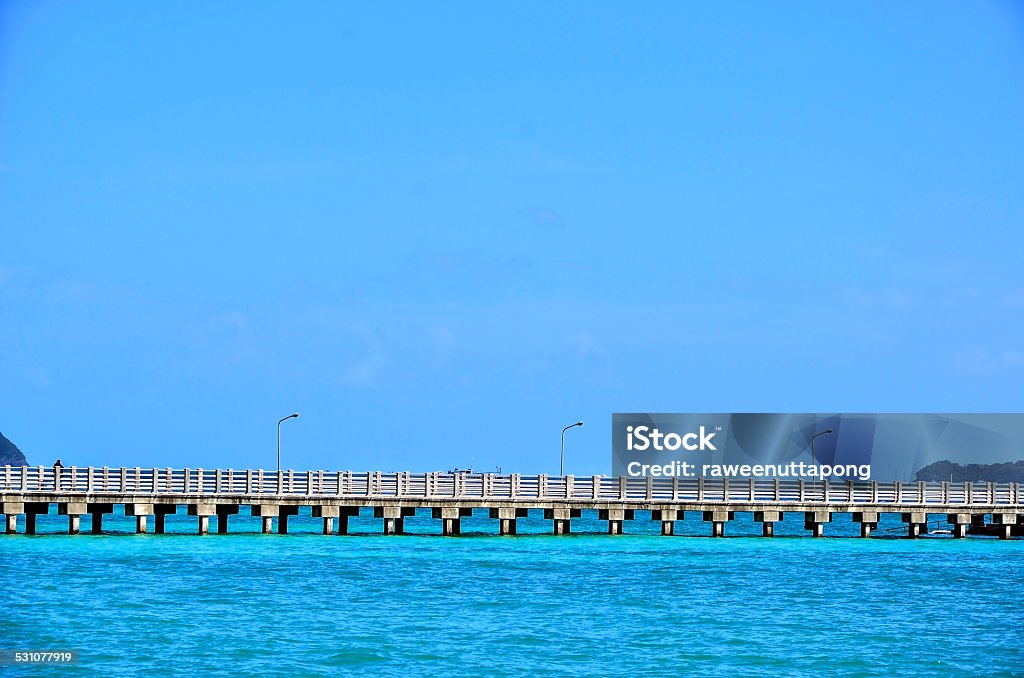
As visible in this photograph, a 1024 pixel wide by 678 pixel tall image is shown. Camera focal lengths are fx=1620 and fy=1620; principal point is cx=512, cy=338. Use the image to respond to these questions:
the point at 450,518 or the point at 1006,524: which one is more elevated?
the point at 450,518

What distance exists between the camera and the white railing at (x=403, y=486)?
6450 cm

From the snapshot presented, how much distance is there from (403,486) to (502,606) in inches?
854

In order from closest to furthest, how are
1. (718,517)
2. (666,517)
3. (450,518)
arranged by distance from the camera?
1. (450,518)
2. (666,517)
3. (718,517)

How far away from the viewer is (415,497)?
66.0m

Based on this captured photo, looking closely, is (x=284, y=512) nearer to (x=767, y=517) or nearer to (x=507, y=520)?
(x=507, y=520)

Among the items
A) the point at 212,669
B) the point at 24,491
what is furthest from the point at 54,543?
the point at 212,669

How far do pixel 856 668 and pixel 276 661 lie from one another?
12826mm

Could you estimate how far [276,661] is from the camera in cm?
3581

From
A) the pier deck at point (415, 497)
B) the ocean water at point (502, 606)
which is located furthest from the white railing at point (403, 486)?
the ocean water at point (502, 606)

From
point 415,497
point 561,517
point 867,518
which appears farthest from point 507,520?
point 867,518

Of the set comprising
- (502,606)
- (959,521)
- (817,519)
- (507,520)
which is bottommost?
(502,606)

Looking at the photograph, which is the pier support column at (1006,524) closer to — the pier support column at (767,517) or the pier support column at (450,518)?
the pier support column at (767,517)

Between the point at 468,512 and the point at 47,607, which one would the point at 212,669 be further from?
the point at 468,512

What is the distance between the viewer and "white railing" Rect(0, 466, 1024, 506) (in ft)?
212
